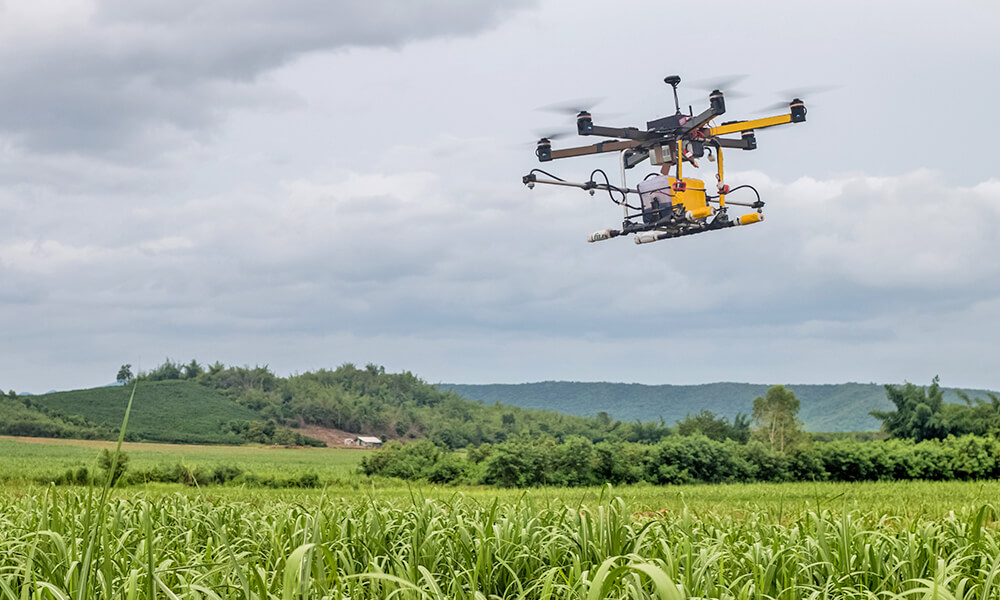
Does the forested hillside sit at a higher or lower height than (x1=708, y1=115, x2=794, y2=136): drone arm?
lower

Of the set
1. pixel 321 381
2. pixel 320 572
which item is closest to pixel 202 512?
pixel 320 572

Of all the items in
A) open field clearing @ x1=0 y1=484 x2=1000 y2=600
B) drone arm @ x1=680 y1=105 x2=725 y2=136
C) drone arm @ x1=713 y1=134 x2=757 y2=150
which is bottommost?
open field clearing @ x1=0 y1=484 x2=1000 y2=600

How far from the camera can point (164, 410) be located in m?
74.6

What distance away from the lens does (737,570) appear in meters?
4.64

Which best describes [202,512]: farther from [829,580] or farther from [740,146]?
[740,146]

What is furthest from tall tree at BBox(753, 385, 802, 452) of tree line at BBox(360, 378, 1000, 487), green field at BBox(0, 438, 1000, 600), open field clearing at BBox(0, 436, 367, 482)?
green field at BBox(0, 438, 1000, 600)

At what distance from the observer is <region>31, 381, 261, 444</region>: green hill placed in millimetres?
63656

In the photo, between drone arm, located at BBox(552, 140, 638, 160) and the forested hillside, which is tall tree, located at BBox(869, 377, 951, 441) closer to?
the forested hillside

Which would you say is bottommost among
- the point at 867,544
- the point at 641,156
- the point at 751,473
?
the point at 751,473

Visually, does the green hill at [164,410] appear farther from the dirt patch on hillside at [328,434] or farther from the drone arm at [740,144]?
the drone arm at [740,144]

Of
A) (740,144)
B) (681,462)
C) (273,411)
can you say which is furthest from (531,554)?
(273,411)

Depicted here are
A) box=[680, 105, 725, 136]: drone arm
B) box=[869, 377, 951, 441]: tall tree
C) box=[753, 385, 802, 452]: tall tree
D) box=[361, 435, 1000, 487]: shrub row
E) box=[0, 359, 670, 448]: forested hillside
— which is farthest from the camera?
box=[0, 359, 670, 448]: forested hillside

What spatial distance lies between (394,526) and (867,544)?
9.86 ft

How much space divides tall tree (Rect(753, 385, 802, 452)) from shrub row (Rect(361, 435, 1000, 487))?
836mm
